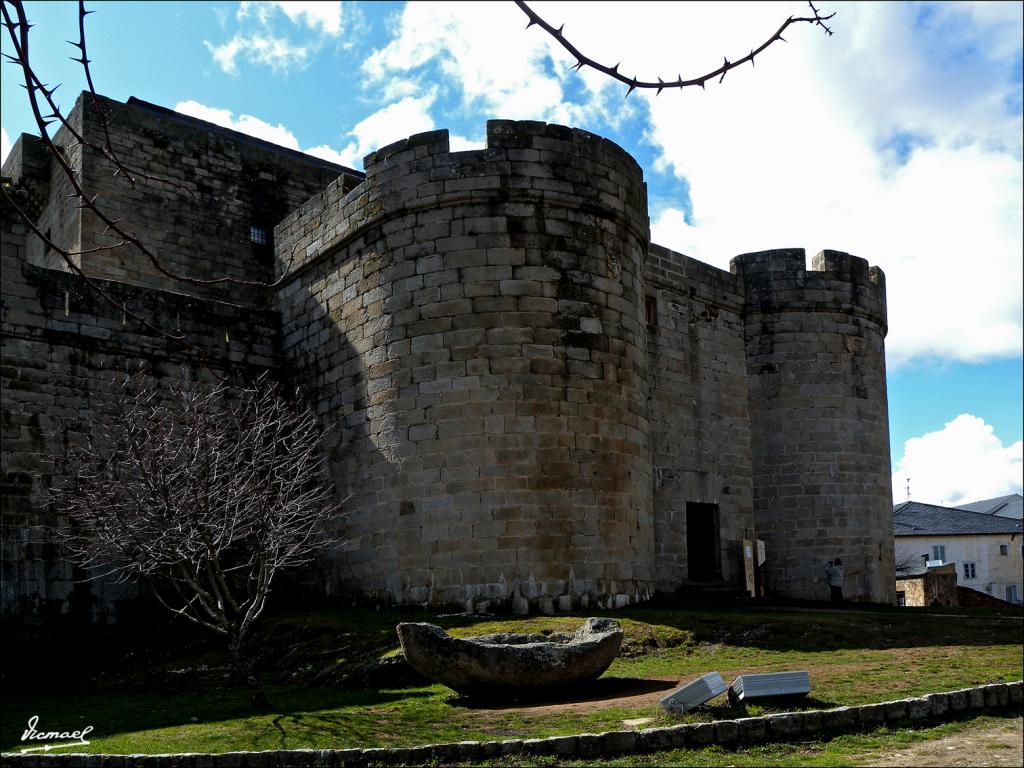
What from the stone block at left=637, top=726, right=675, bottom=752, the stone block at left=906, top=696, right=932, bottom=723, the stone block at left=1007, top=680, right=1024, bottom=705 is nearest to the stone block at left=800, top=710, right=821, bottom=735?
the stone block at left=906, top=696, right=932, bottom=723

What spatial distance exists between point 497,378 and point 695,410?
649cm

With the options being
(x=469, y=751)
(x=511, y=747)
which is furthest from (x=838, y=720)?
(x=469, y=751)

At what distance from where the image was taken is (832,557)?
800 inches

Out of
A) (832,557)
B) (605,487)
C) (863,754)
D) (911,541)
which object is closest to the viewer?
(863,754)

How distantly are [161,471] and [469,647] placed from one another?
4375mm

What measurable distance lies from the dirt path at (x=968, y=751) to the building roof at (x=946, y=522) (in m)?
46.6

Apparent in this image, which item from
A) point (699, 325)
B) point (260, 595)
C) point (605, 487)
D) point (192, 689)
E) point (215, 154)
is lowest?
point (192, 689)

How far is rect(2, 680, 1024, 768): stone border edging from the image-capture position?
743 cm

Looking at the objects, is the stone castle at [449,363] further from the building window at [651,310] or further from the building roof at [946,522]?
the building roof at [946,522]

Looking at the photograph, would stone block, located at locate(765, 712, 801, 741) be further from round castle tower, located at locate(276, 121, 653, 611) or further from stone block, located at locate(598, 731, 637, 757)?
round castle tower, located at locate(276, 121, 653, 611)

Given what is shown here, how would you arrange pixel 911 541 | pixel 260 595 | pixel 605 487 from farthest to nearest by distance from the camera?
pixel 911 541, pixel 605 487, pixel 260 595

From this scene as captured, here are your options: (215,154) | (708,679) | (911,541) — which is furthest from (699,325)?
(911,541)

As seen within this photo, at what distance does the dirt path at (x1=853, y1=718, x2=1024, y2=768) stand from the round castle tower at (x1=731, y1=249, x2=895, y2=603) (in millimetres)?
12725

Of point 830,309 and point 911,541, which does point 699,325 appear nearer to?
point 830,309
